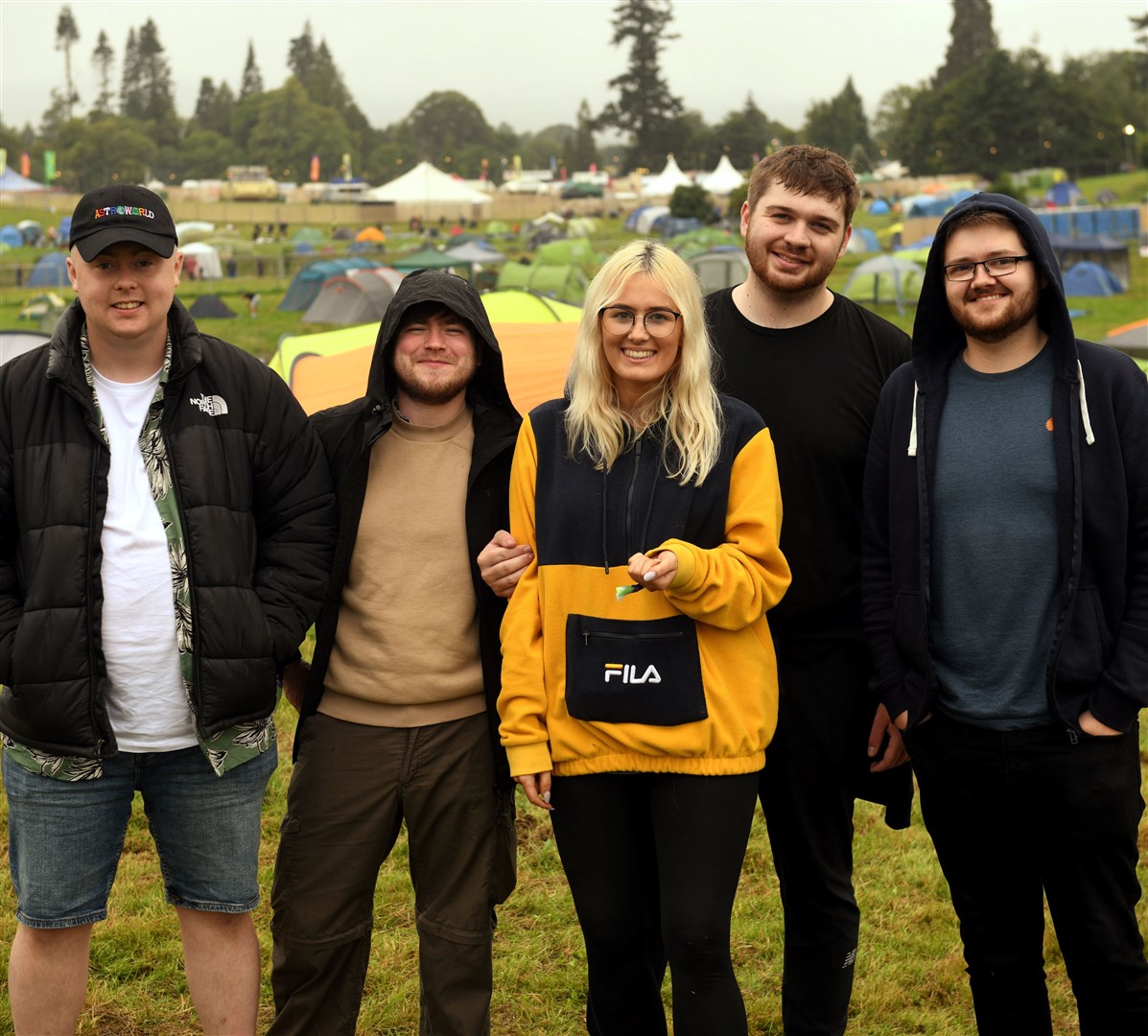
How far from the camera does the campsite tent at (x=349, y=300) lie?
66.5ft

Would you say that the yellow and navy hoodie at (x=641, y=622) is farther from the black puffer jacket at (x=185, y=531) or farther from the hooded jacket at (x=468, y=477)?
the black puffer jacket at (x=185, y=531)

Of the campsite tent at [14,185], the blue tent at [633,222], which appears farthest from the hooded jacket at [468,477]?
the campsite tent at [14,185]

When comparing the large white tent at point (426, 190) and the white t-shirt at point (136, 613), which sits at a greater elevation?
the large white tent at point (426, 190)

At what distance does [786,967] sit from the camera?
2.89m

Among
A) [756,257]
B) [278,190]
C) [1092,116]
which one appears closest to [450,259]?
[756,257]

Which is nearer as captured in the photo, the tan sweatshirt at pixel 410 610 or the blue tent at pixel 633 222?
the tan sweatshirt at pixel 410 610

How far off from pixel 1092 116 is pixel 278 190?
42.6 m

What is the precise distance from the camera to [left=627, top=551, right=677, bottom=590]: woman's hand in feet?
7.14

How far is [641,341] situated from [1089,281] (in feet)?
76.6

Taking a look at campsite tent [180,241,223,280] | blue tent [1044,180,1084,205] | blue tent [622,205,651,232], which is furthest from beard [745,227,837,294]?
blue tent [1044,180,1084,205]

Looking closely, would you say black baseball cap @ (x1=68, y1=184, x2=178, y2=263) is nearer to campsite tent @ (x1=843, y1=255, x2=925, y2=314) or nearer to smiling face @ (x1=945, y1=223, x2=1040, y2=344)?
smiling face @ (x1=945, y1=223, x2=1040, y2=344)

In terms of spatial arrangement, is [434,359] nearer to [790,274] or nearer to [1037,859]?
[790,274]

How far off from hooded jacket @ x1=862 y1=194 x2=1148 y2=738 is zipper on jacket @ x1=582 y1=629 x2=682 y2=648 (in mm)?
487

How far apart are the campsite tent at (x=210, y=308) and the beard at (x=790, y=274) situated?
20255mm
